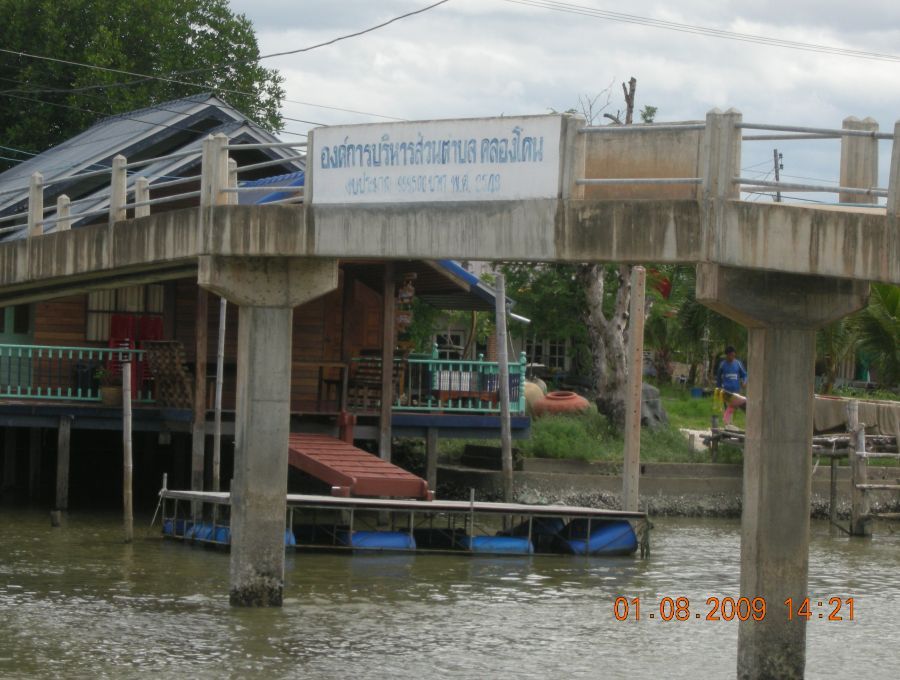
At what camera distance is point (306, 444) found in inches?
1031

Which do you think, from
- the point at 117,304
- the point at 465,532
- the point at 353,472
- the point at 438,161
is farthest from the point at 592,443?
the point at 438,161

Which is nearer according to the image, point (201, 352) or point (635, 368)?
point (635, 368)

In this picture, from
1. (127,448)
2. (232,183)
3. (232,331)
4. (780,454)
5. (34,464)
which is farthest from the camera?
(34,464)

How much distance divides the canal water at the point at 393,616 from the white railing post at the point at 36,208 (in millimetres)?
4688

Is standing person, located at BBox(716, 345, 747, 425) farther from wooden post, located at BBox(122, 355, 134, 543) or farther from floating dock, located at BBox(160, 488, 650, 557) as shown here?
wooden post, located at BBox(122, 355, 134, 543)

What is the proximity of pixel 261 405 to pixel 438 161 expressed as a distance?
148 inches

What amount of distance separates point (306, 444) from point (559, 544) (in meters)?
4.68

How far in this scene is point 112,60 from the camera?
46.0 metres

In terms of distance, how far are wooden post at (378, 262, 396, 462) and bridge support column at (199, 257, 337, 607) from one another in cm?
994

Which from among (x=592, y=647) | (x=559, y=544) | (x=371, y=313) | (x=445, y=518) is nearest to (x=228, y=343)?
(x=371, y=313)

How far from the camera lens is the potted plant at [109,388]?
89.9ft

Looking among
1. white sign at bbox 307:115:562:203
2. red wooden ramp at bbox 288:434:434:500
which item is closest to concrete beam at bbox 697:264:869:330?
white sign at bbox 307:115:562:203

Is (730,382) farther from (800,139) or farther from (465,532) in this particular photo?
(800,139)
